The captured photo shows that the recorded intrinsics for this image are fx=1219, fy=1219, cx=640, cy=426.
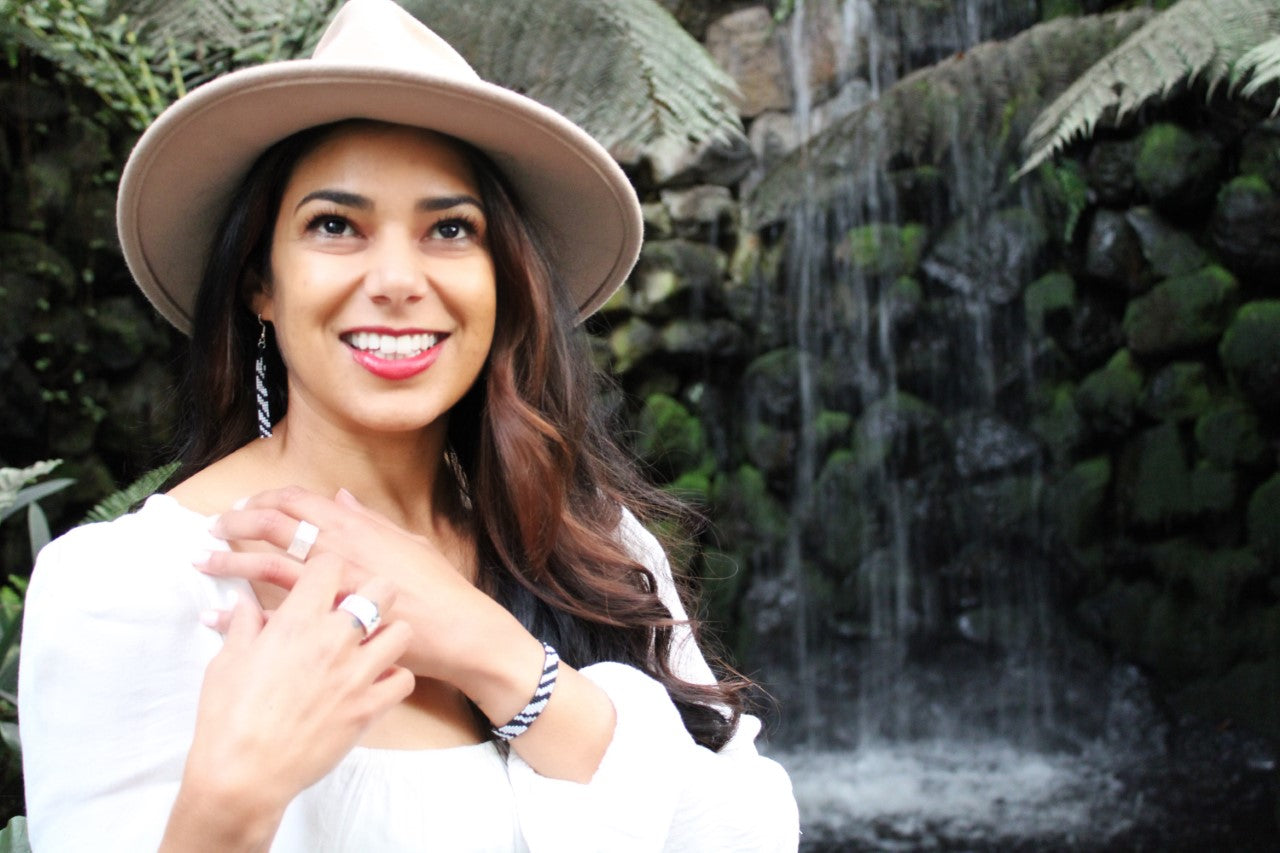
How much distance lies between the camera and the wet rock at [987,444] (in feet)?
19.7

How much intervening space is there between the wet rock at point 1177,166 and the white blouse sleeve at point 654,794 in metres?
4.79

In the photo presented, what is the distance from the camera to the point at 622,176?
4.52 ft

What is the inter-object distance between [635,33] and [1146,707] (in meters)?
4.31

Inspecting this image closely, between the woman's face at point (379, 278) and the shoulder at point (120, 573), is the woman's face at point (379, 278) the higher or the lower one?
the higher one

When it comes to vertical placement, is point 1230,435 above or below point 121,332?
above

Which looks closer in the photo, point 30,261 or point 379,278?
point 379,278

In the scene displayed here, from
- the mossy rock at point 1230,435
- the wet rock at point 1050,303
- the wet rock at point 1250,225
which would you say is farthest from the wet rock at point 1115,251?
the mossy rock at point 1230,435

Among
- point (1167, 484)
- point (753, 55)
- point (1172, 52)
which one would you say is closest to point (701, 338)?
point (753, 55)

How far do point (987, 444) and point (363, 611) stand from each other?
17.8 feet

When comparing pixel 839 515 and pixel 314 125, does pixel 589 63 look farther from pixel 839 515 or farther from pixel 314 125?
pixel 839 515

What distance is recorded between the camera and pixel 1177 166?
5.39 m

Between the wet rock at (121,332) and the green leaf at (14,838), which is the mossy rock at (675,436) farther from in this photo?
the green leaf at (14,838)

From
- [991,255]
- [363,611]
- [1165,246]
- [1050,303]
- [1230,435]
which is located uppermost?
[991,255]

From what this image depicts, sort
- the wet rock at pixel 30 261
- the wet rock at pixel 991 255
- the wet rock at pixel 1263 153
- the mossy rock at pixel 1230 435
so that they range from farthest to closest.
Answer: the wet rock at pixel 991 255 → the mossy rock at pixel 1230 435 → the wet rock at pixel 1263 153 → the wet rock at pixel 30 261
